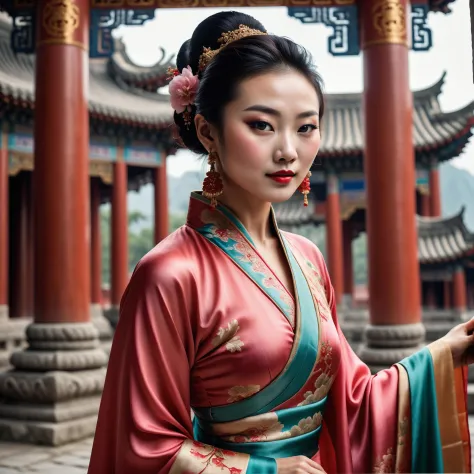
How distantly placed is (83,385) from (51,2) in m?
3.29

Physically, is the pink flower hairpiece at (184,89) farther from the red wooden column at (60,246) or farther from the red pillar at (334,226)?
the red pillar at (334,226)

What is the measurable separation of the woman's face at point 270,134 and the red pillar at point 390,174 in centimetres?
385

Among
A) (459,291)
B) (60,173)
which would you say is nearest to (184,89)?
(60,173)

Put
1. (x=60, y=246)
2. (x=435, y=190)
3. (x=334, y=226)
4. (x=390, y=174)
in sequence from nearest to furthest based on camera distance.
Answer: (x=60, y=246), (x=390, y=174), (x=435, y=190), (x=334, y=226)

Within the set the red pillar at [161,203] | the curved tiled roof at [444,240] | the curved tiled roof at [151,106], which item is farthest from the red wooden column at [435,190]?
the red pillar at [161,203]

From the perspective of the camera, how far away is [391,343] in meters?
4.89

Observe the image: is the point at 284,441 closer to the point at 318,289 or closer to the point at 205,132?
the point at 318,289

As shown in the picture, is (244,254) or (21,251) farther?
(21,251)

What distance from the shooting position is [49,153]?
4895 mm

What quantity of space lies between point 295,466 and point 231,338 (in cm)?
28

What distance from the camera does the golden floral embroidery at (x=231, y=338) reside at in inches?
45.9

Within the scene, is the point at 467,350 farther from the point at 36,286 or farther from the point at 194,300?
the point at 36,286

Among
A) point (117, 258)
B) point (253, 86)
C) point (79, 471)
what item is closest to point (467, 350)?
point (253, 86)

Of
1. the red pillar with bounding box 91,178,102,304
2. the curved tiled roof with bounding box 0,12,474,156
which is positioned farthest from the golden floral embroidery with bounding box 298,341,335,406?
the red pillar with bounding box 91,178,102,304
